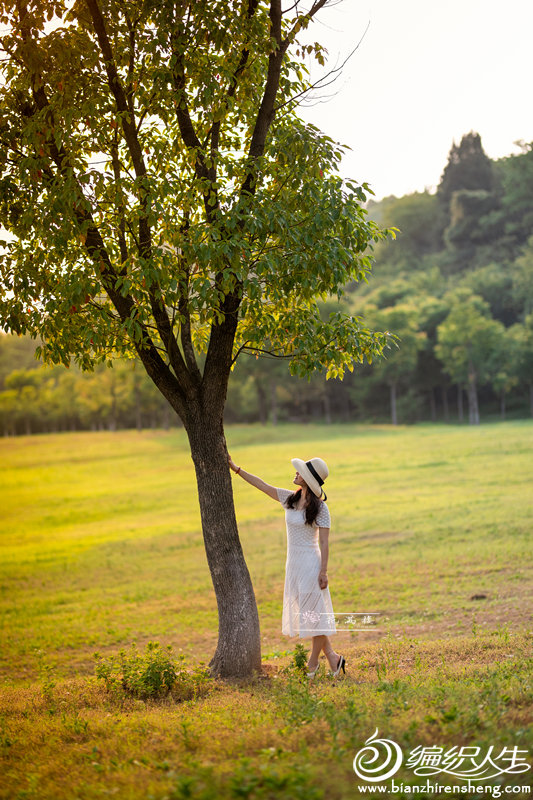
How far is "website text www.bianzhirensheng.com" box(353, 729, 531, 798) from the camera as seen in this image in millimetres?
4488

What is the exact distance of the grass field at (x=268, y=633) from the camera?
5.03 meters

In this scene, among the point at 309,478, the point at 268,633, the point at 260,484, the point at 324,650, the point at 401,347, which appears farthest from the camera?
the point at 401,347

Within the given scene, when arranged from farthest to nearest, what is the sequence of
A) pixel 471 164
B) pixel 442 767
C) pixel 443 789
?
pixel 471 164 → pixel 442 767 → pixel 443 789

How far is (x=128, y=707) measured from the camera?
23.6 feet

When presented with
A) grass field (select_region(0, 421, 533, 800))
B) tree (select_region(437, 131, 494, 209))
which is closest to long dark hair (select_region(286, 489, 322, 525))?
grass field (select_region(0, 421, 533, 800))

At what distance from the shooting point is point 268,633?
12.3 meters

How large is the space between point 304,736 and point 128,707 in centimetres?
271

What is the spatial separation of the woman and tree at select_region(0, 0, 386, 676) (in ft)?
3.08

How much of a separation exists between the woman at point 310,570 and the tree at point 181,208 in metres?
0.94

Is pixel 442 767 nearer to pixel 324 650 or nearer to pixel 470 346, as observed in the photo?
pixel 324 650

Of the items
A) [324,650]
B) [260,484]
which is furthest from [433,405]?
[324,650]

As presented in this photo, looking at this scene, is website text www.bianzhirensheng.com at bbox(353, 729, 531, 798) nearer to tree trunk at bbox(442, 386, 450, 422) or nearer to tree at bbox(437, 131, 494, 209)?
tree trunk at bbox(442, 386, 450, 422)
